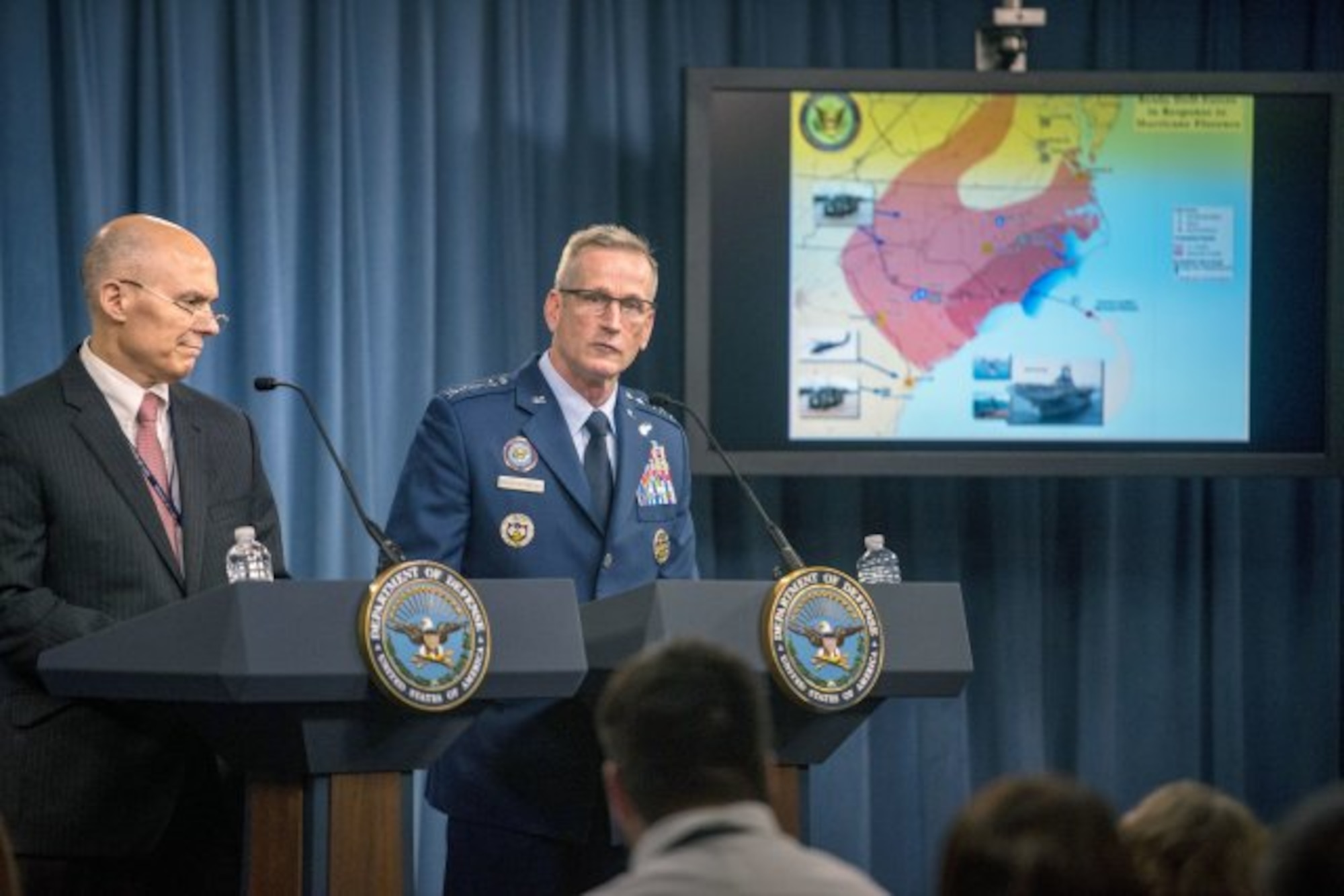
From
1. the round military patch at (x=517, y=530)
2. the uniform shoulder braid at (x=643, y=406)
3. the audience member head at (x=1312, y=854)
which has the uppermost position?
the uniform shoulder braid at (x=643, y=406)

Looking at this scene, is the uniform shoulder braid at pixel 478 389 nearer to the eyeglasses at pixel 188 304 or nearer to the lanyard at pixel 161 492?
the eyeglasses at pixel 188 304

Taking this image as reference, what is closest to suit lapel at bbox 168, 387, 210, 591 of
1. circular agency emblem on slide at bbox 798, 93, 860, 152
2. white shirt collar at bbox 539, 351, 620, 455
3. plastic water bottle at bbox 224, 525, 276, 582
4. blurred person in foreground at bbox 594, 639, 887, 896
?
plastic water bottle at bbox 224, 525, 276, 582

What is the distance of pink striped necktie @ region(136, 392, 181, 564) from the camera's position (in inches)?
151

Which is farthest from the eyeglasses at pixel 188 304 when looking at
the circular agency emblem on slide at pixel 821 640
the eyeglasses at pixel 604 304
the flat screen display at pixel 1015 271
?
the flat screen display at pixel 1015 271

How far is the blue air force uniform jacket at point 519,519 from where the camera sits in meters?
4.00

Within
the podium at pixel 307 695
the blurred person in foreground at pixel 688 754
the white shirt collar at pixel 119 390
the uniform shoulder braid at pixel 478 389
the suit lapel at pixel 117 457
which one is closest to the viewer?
the blurred person in foreground at pixel 688 754

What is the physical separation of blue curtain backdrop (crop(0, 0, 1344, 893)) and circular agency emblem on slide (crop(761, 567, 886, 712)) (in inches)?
112

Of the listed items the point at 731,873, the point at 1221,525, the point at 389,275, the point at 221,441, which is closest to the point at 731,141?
the point at 389,275

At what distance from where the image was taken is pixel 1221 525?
6.65 m

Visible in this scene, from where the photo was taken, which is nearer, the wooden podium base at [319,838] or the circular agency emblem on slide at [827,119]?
the wooden podium base at [319,838]

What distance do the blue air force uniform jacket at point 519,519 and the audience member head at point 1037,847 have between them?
7.10ft

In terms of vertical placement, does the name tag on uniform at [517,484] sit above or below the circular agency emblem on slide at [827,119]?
below

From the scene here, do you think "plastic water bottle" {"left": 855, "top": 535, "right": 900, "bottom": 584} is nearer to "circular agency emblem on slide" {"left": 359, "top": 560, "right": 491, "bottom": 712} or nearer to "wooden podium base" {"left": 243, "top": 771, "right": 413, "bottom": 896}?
"circular agency emblem on slide" {"left": 359, "top": 560, "right": 491, "bottom": 712}

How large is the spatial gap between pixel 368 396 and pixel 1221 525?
2485mm
